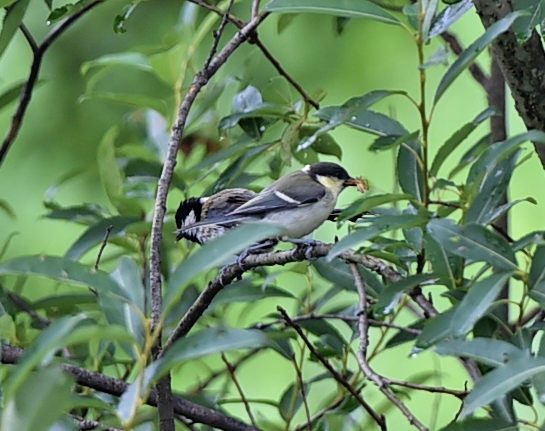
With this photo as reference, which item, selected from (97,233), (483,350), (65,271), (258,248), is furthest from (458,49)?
(65,271)

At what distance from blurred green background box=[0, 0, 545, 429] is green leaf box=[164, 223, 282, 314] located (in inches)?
59.4

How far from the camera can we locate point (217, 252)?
75cm

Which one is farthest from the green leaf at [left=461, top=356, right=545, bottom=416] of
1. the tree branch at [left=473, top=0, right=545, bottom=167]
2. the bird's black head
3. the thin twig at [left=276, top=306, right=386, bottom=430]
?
the bird's black head

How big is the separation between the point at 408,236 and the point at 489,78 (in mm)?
622

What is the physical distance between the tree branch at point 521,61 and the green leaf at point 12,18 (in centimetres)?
55

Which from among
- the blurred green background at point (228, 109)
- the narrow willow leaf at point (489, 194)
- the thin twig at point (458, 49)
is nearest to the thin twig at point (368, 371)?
the narrow willow leaf at point (489, 194)

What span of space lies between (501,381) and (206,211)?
0.87 metres

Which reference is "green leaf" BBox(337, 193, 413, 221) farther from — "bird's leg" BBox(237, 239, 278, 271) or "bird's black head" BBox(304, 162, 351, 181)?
"bird's black head" BBox(304, 162, 351, 181)

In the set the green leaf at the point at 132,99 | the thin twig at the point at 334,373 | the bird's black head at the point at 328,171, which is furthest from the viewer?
the bird's black head at the point at 328,171

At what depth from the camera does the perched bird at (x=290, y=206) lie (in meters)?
1.62

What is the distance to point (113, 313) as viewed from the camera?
1.10 m

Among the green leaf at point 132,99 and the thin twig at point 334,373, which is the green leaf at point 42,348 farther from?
the green leaf at point 132,99

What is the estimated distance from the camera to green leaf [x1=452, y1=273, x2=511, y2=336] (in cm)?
89

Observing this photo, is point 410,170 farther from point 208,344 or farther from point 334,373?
point 208,344
